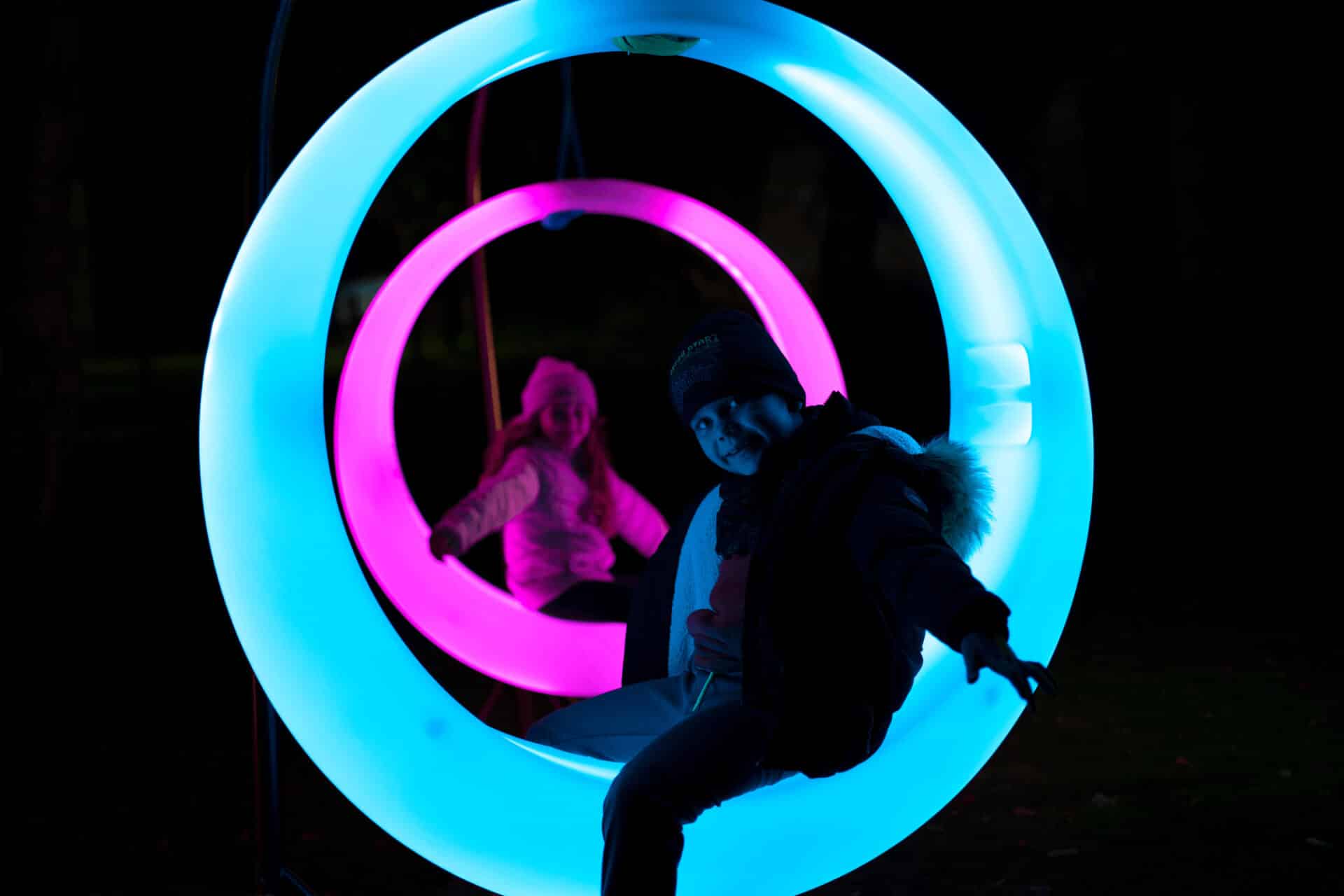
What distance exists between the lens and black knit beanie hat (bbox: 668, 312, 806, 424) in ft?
10.3

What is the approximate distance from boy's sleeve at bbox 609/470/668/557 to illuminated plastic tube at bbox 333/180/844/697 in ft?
2.60

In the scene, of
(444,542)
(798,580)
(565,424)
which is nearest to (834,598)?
(798,580)

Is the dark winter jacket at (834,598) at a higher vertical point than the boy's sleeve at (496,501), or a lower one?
lower

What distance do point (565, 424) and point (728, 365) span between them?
10.1 ft

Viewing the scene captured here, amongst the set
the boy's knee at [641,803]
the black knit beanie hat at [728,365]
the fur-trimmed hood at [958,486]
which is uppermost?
the black knit beanie hat at [728,365]

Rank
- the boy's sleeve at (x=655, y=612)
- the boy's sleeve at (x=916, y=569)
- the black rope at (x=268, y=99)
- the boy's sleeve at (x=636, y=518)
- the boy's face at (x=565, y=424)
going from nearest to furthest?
the boy's sleeve at (x=916, y=569) → the black rope at (x=268, y=99) → the boy's sleeve at (x=655, y=612) → the boy's face at (x=565, y=424) → the boy's sleeve at (x=636, y=518)

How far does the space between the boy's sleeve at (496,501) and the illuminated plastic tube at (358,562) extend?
2.09m

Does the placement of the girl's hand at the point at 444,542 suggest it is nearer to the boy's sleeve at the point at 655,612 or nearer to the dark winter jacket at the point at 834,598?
the boy's sleeve at the point at 655,612

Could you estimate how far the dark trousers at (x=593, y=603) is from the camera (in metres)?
5.88

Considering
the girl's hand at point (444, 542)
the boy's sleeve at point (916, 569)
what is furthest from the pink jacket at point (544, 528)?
the boy's sleeve at point (916, 569)

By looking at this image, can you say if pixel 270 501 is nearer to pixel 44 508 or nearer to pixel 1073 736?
pixel 1073 736

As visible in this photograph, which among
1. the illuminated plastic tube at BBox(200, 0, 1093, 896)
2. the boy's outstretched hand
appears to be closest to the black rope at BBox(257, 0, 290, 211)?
the illuminated plastic tube at BBox(200, 0, 1093, 896)

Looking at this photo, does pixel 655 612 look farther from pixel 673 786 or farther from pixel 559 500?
pixel 559 500

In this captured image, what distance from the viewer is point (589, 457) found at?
6.30m
